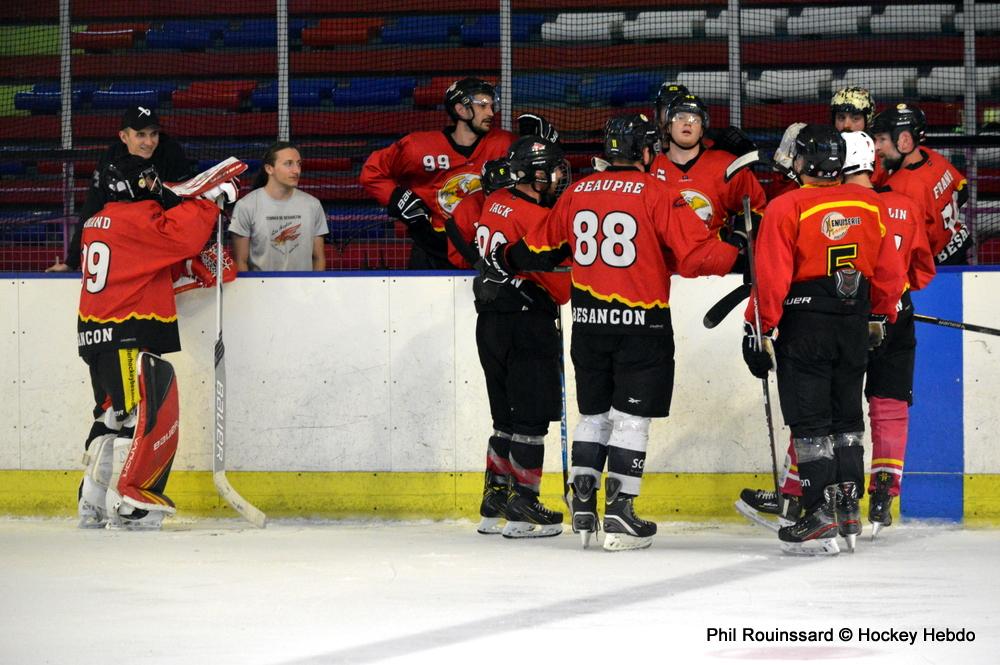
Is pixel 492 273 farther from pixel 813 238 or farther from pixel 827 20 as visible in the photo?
pixel 827 20

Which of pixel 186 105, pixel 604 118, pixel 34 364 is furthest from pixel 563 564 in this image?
pixel 186 105

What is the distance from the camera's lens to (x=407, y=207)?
5863 mm

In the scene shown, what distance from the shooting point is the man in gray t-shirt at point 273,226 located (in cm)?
604

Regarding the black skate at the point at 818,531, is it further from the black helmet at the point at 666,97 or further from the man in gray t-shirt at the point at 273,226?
the man in gray t-shirt at the point at 273,226

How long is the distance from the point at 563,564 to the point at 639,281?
0.91 metres

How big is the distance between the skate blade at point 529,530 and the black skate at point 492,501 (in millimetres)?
84

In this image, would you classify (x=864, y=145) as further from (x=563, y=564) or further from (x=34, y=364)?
(x=34, y=364)

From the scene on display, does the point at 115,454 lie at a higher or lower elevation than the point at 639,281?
lower

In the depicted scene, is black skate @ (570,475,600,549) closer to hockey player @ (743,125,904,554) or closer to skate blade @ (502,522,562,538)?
skate blade @ (502,522,562,538)

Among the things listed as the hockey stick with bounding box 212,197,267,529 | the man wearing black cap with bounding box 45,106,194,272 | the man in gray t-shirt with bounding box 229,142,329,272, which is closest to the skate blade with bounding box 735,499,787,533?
the hockey stick with bounding box 212,197,267,529

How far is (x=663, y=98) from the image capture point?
17.8 ft

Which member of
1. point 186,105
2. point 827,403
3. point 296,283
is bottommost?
point 827,403

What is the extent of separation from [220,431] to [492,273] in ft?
4.15

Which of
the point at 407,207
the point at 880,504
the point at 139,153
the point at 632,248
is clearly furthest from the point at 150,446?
the point at 880,504
